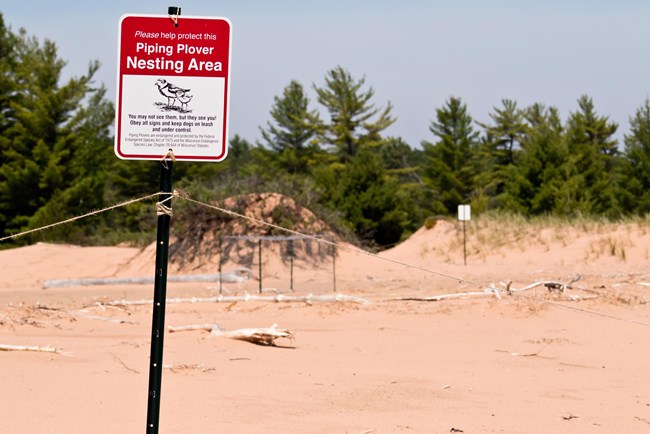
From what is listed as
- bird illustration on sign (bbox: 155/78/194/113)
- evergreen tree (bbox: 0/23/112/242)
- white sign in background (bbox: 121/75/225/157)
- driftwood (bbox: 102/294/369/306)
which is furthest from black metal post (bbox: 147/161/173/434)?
evergreen tree (bbox: 0/23/112/242)

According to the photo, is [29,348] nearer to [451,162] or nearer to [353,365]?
[353,365]

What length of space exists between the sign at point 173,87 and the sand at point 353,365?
2.30 meters

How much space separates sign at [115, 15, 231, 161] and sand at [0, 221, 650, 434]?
2304mm

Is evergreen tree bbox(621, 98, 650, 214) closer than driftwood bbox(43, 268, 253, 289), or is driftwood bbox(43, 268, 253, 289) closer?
driftwood bbox(43, 268, 253, 289)

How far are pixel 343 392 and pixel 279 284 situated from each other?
12.3 meters

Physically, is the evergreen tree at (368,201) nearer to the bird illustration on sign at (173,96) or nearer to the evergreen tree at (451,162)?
the evergreen tree at (451,162)

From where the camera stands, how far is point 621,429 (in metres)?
6.09

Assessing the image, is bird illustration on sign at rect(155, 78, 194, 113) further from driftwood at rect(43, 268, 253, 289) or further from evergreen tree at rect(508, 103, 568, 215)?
evergreen tree at rect(508, 103, 568, 215)

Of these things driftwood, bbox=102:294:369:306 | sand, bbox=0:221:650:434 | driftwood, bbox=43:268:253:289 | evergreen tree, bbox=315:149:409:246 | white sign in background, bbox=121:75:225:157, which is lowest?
sand, bbox=0:221:650:434

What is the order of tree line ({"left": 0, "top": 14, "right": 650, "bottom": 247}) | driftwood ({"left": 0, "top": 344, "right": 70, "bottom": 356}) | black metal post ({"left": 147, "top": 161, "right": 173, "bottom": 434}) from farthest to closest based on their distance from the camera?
tree line ({"left": 0, "top": 14, "right": 650, "bottom": 247}) → driftwood ({"left": 0, "top": 344, "right": 70, "bottom": 356}) → black metal post ({"left": 147, "top": 161, "right": 173, "bottom": 434})

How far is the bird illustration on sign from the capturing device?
3.94m

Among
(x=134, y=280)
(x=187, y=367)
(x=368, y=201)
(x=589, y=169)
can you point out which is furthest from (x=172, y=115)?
(x=589, y=169)

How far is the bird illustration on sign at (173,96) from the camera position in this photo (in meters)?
3.94

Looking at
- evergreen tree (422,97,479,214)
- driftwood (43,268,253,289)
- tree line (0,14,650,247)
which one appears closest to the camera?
driftwood (43,268,253,289)
